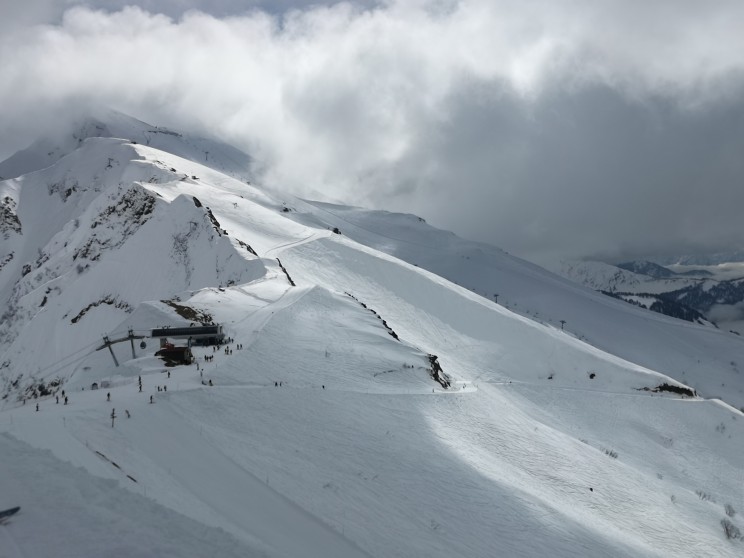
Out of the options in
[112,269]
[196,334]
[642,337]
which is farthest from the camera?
[642,337]

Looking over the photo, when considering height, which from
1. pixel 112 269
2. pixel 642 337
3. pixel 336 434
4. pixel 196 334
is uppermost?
pixel 642 337

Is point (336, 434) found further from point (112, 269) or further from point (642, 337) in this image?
point (642, 337)

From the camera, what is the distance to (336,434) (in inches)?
746

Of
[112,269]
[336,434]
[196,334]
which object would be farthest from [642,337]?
[336,434]

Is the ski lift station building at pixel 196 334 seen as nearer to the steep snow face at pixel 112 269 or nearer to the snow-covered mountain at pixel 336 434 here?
the snow-covered mountain at pixel 336 434

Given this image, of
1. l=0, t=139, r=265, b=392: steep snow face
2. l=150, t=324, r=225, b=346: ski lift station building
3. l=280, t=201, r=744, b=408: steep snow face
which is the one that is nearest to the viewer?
l=150, t=324, r=225, b=346: ski lift station building

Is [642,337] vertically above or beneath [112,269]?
above

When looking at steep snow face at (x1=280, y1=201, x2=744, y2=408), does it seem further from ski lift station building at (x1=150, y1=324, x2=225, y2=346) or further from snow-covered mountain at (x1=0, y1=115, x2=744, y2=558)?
ski lift station building at (x1=150, y1=324, x2=225, y2=346)

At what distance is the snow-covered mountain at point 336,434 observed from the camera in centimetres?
1208

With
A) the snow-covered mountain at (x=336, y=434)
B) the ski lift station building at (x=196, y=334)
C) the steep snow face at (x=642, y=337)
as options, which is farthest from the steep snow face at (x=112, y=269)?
the steep snow face at (x=642, y=337)

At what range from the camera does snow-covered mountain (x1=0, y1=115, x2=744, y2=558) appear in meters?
12.1

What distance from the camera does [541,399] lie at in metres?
52.1

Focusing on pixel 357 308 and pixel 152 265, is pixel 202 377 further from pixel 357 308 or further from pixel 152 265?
pixel 152 265

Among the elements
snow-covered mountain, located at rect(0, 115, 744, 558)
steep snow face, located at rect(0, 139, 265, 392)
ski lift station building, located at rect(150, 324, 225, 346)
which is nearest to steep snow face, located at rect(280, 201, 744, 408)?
steep snow face, located at rect(0, 139, 265, 392)
